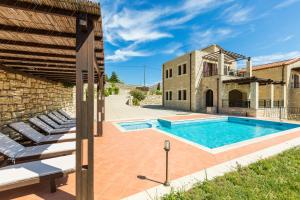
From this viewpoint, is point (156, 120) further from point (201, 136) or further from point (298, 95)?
point (298, 95)

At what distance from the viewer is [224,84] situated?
57.3ft

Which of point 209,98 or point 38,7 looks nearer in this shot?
point 38,7

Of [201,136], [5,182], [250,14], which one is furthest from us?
[250,14]

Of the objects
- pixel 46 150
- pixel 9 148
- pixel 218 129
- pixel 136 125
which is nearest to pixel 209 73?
pixel 218 129

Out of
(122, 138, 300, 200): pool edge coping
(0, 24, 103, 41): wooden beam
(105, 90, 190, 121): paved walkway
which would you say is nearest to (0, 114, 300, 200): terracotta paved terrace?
(122, 138, 300, 200): pool edge coping

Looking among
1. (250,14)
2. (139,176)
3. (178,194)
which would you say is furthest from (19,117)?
(250,14)

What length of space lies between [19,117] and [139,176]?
18.4 feet

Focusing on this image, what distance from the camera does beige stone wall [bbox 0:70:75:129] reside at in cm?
549

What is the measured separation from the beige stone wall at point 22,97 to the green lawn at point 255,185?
615cm

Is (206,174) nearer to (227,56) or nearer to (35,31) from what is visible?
(35,31)

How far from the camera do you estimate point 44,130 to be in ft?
19.8

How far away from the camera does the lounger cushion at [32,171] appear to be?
2.59 metres

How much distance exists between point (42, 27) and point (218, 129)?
1086 cm

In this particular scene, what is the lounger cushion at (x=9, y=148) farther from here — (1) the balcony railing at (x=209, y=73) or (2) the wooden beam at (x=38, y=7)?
(1) the balcony railing at (x=209, y=73)
